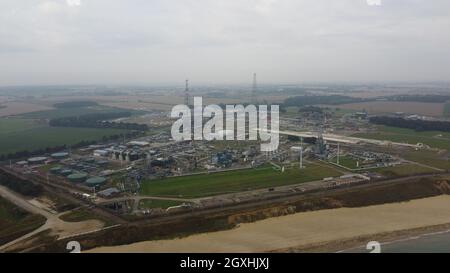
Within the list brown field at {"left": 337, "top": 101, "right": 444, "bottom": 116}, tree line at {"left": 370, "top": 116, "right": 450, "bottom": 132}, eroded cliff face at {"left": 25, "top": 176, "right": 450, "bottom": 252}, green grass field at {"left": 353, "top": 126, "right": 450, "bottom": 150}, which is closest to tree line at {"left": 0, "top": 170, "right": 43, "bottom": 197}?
eroded cliff face at {"left": 25, "top": 176, "right": 450, "bottom": 252}

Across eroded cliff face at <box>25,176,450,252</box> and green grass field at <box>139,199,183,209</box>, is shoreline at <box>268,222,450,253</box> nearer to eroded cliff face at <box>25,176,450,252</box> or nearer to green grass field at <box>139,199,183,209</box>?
eroded cliff face at <box>25,176,450,252</box>

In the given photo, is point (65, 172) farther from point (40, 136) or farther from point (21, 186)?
point (40, 136)

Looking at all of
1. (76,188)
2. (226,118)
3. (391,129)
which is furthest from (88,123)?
(391,129)

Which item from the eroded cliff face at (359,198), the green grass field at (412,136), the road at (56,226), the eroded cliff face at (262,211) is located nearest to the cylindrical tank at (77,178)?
the road at (56,226)

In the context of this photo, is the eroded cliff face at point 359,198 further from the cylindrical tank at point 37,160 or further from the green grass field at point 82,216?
the cylindrical tank at point 37,160

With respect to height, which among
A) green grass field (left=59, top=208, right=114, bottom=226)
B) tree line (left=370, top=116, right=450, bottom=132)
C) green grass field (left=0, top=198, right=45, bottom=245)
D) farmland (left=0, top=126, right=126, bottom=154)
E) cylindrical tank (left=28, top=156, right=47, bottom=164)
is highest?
tree line (left=370, top=116, right=450, bottom=132)

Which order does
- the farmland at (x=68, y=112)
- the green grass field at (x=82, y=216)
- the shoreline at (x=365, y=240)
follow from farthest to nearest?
the farmland at (x=68, y=112)
the green grass field at (x=82, y=216)
the shoreline at (x=365, y=240)
